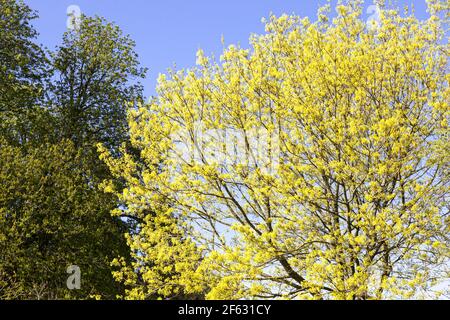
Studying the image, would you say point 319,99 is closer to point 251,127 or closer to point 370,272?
point 251,127

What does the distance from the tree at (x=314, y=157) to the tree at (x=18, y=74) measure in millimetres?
12063

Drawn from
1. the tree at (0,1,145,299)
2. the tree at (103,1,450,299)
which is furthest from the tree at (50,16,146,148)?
the tree at (103,1,450,299)

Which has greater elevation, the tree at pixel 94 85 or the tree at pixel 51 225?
the tree at pixel 94 85

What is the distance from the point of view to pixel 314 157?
10734 millimetres

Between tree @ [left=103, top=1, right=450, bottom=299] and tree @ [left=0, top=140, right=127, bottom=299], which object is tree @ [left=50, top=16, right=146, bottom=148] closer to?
tree @ [left=0, top=140, right=127, bottom=299]

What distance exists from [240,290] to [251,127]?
3.79 meters

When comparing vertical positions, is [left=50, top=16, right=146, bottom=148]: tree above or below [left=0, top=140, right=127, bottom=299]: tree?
above

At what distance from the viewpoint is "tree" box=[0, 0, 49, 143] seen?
76.5 feet

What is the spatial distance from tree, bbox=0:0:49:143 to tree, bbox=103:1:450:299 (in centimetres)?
1206

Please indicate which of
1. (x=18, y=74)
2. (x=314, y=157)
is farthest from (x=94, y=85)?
(x=314, y=157)

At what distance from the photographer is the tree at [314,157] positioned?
9.77 meters

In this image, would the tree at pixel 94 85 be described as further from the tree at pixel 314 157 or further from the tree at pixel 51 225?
the tree at pixel 314 157

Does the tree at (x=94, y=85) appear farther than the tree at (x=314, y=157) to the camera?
Yes

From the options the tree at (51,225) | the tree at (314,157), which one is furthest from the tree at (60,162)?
the tree at (314,157)
